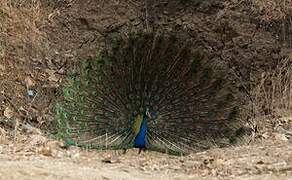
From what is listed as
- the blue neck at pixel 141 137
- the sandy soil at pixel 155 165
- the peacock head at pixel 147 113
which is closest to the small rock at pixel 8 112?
the sandy soil at pixel 155 165

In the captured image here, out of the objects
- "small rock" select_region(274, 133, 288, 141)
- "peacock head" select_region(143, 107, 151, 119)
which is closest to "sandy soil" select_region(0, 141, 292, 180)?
"small rock" select_region(274, 133, 288, 141)

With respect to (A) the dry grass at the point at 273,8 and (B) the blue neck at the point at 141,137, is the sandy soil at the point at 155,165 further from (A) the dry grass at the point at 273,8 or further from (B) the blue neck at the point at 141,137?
(A) the dry grass at the point at 273,8

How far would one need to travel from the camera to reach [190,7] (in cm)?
1262

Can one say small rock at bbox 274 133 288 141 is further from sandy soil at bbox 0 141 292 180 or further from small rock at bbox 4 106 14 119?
small rock at bbox 4 106 14 119

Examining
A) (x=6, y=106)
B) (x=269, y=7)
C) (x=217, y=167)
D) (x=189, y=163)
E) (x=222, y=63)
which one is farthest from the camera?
(x=269, y=7)

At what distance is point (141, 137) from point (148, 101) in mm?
713

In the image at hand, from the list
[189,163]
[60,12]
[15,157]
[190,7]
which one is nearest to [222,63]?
[190,7]

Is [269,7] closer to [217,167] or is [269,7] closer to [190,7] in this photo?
[190,7]

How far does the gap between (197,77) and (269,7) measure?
2.67m

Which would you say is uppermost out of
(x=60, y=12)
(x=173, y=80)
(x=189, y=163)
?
(x=60, y=12)

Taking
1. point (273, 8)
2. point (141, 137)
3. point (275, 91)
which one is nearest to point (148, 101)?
point (141, 137)

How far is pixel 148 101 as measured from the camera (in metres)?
10.3

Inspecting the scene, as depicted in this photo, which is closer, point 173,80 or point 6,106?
point 6,106

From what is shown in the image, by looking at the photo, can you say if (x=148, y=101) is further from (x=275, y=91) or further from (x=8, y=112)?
(x=8, y=112)
